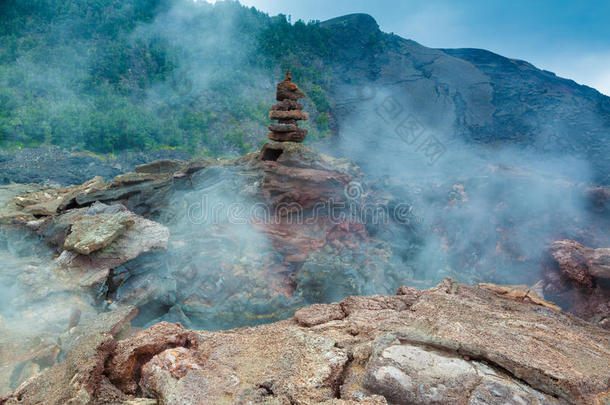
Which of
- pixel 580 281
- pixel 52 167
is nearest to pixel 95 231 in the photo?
pixel 580 281

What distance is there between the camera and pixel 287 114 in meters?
8.80

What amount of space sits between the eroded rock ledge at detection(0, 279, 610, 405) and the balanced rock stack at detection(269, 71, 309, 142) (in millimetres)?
7109

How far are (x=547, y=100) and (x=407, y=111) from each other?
13702 millimetres

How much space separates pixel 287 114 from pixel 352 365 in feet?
25.4

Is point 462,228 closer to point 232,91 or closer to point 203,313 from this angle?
point 203,313

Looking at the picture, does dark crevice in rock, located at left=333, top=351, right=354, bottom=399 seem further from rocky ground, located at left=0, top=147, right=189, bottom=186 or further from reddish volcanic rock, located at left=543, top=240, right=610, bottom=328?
rocky ground, located at left=0, top=147, right=189, bottom=186

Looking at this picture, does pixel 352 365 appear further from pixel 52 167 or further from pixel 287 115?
pixel 52 167

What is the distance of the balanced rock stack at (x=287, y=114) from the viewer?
8.84 meters

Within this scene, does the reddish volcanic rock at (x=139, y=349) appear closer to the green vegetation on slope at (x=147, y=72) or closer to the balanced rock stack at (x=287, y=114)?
the balanced rock stack at (x=287, y=114)

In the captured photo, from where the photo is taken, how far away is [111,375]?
198cm

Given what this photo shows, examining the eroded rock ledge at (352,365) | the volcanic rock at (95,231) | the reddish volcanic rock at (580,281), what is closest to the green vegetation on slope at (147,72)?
the volcanic rock at (95,231)

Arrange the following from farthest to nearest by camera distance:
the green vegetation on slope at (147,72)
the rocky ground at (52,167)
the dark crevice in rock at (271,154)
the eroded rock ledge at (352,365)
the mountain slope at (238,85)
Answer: the mountain slope at (238,85) < the green vegetation on slope at (147,72) < the rocky ground at (52,167) < the dark crevice in rock at (271,154) < the eroded rock ledge at (352,365)

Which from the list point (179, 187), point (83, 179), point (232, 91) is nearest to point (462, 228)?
point (179, 187)

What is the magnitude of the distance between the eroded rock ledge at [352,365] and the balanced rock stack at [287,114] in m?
7.11
